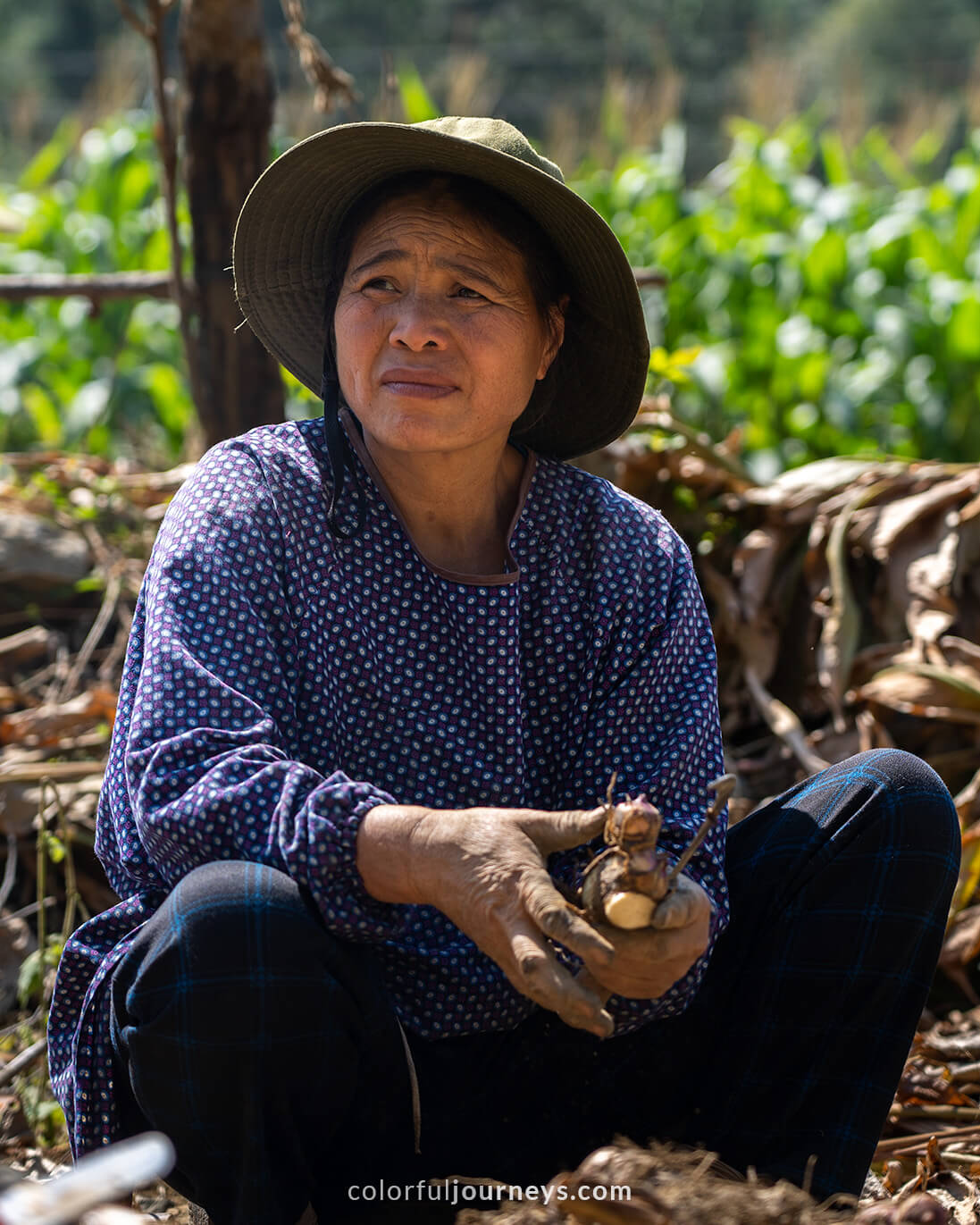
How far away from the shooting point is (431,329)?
6.00 feet

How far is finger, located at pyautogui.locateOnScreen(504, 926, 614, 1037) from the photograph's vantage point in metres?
1.31

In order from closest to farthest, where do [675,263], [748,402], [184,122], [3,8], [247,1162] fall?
[247,1162]
[184,122]
[748,402]
[675,263]
[3,8]

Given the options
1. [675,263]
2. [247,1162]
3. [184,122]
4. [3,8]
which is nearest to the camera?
[247,1162]

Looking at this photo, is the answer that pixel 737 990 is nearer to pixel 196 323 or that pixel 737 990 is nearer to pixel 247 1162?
pixel 247 1162

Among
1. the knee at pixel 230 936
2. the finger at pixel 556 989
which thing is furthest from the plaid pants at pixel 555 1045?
the finger at pixel 556 989

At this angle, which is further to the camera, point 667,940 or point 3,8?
point 3,8

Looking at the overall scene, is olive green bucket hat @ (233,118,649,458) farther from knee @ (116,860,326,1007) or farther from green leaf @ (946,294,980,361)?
green leaf @ (946,294,980,361)

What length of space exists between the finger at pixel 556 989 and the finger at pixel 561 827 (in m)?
0.11

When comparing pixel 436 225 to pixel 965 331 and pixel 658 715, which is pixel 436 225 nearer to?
pixel 658 715

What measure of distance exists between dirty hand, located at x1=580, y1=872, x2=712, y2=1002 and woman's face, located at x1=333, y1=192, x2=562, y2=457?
2.31 ft

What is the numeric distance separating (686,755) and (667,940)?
395 millimetres

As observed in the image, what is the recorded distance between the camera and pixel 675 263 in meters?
6.16

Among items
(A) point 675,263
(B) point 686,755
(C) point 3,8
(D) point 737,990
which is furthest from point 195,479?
(C) point 3,8

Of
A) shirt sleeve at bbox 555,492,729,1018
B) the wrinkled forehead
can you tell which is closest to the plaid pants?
shirt sleeve at bbox 555,492,729,1018
